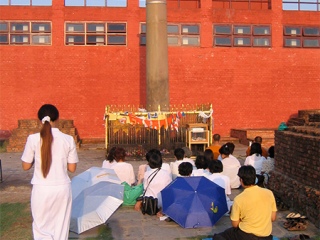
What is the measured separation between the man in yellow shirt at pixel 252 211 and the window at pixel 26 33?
710 inches

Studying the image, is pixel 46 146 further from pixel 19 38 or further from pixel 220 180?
pixel 19 38

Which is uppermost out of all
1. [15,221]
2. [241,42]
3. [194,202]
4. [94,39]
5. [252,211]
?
[94,39]

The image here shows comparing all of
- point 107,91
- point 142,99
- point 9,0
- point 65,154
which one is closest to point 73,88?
point 107,91

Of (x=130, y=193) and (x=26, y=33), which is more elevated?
(x=26, y=33)

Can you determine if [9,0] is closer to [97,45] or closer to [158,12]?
[97,45]

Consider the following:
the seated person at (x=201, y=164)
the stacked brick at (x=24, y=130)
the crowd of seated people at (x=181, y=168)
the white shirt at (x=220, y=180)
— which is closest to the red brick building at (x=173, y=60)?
the stacked brick at (x=24, y=130)

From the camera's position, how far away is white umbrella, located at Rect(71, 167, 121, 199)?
23.1 ft

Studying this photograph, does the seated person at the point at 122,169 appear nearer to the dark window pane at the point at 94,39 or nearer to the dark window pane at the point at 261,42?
the dark window pane at the point at 94,39

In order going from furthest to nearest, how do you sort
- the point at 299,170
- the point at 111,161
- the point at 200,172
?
the point at 111,161 < the point at 200,172 < the point at 299,170

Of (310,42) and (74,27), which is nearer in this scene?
(74,27)

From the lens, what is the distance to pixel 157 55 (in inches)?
720

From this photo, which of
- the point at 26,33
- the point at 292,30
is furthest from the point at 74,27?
the point at 292,30

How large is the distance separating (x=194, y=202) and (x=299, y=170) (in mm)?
2214

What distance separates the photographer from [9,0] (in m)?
21.8
